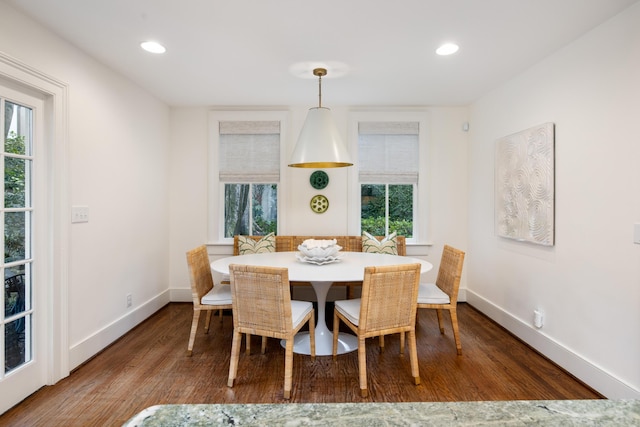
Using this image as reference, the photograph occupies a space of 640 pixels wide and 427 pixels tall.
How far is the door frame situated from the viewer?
2.31 meters

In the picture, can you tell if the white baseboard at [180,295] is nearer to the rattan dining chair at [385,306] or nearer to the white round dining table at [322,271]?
the white round dining table at [322,271]

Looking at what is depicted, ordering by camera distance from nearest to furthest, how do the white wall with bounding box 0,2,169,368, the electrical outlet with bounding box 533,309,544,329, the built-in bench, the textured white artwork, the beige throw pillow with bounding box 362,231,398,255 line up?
the white wall with bounding box 0,2,169,368 < the textured white artwork < the electrical outlet with bounding box 533,309,544,329 < the beige throw pillow with bounding box 362,231,398,255 < the built-in bench

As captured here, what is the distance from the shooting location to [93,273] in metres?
2.74

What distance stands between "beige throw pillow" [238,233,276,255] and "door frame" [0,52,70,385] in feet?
5.49

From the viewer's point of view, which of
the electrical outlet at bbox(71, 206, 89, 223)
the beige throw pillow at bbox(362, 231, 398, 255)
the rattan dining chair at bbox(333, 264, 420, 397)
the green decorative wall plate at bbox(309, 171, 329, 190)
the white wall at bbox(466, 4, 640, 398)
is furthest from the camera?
the green decorative wall plate at bbox(309, 171, 329, 190)

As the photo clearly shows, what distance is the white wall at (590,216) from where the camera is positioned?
6.64ft

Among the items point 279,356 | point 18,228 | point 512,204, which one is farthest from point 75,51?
point 512,204

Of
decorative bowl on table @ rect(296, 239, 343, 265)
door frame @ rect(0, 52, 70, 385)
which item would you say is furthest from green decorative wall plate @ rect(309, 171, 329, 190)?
door frame @ rect(0, 52, 70, 385)

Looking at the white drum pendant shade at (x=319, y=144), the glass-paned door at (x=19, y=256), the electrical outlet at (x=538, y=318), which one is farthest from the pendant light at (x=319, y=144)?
the electrical outlet at (x=538, y=318)

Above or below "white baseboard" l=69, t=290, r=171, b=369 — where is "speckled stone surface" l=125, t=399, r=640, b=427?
above

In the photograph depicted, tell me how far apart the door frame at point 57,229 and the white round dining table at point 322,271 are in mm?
1024

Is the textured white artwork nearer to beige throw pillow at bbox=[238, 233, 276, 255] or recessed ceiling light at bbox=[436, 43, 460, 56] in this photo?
recessed ceiling light at bbox=[436, 43, 460, 56]

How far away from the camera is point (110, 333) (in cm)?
294

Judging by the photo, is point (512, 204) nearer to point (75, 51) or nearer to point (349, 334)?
point (349, 334)
